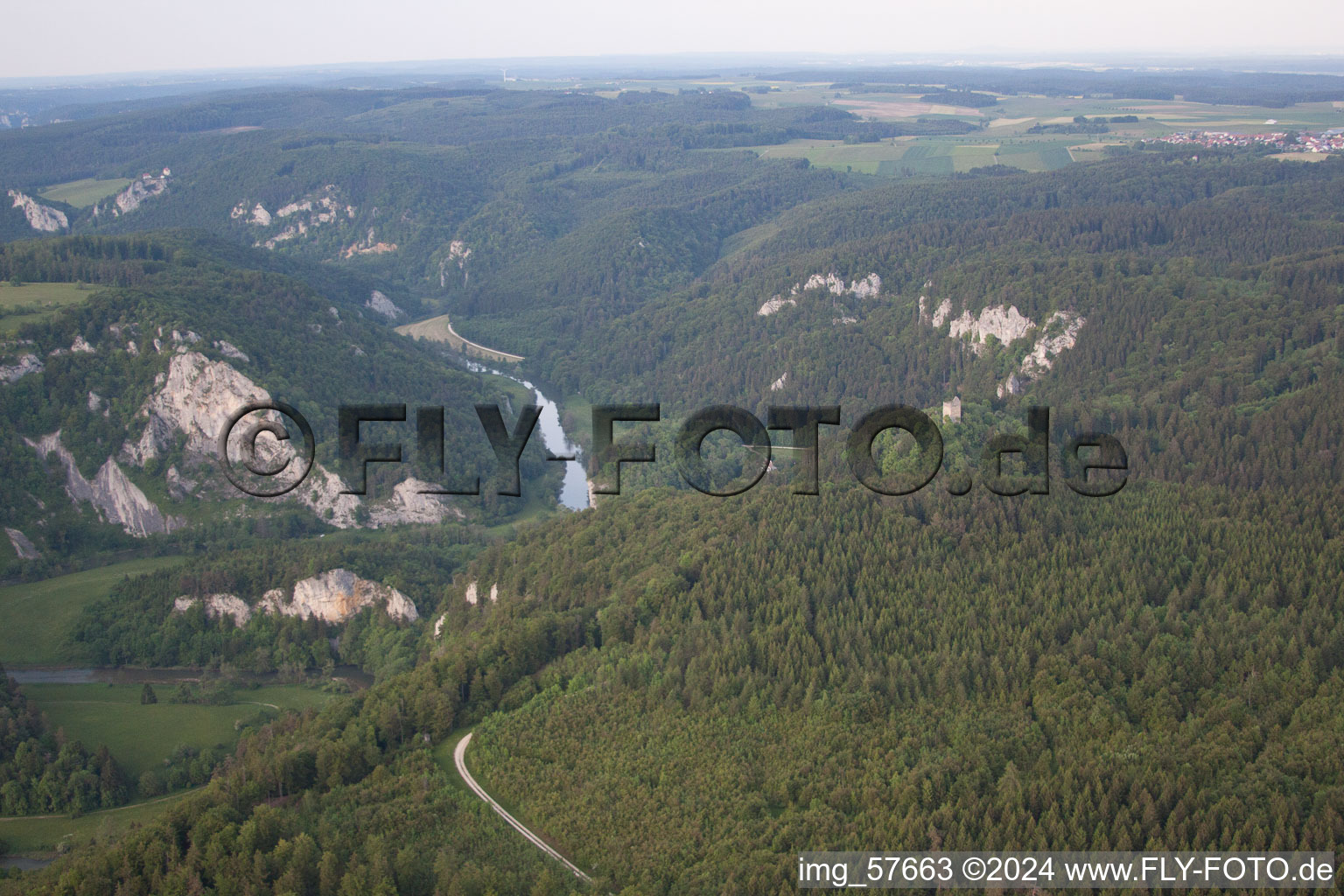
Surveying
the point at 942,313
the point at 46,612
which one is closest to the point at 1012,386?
the point at 942,313

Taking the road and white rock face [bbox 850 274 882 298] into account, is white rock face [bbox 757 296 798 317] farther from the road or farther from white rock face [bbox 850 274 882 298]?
the road

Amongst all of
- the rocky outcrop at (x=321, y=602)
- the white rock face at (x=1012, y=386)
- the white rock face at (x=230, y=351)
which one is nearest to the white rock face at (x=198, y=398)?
the white rock face at (x=230, y=351)

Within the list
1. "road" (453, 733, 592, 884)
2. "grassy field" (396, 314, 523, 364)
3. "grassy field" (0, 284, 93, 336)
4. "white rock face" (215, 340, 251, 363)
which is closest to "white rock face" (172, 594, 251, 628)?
"white rock face" (215, 340, 251, 363)

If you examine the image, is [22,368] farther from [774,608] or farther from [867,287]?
[867,287]

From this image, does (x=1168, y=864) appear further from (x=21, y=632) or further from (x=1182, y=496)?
(x=21, y=632)

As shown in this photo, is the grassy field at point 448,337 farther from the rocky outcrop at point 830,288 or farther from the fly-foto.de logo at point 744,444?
the fly-foto.de logo at point 744,444

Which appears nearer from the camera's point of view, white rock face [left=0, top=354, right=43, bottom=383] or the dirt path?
the dirt path
